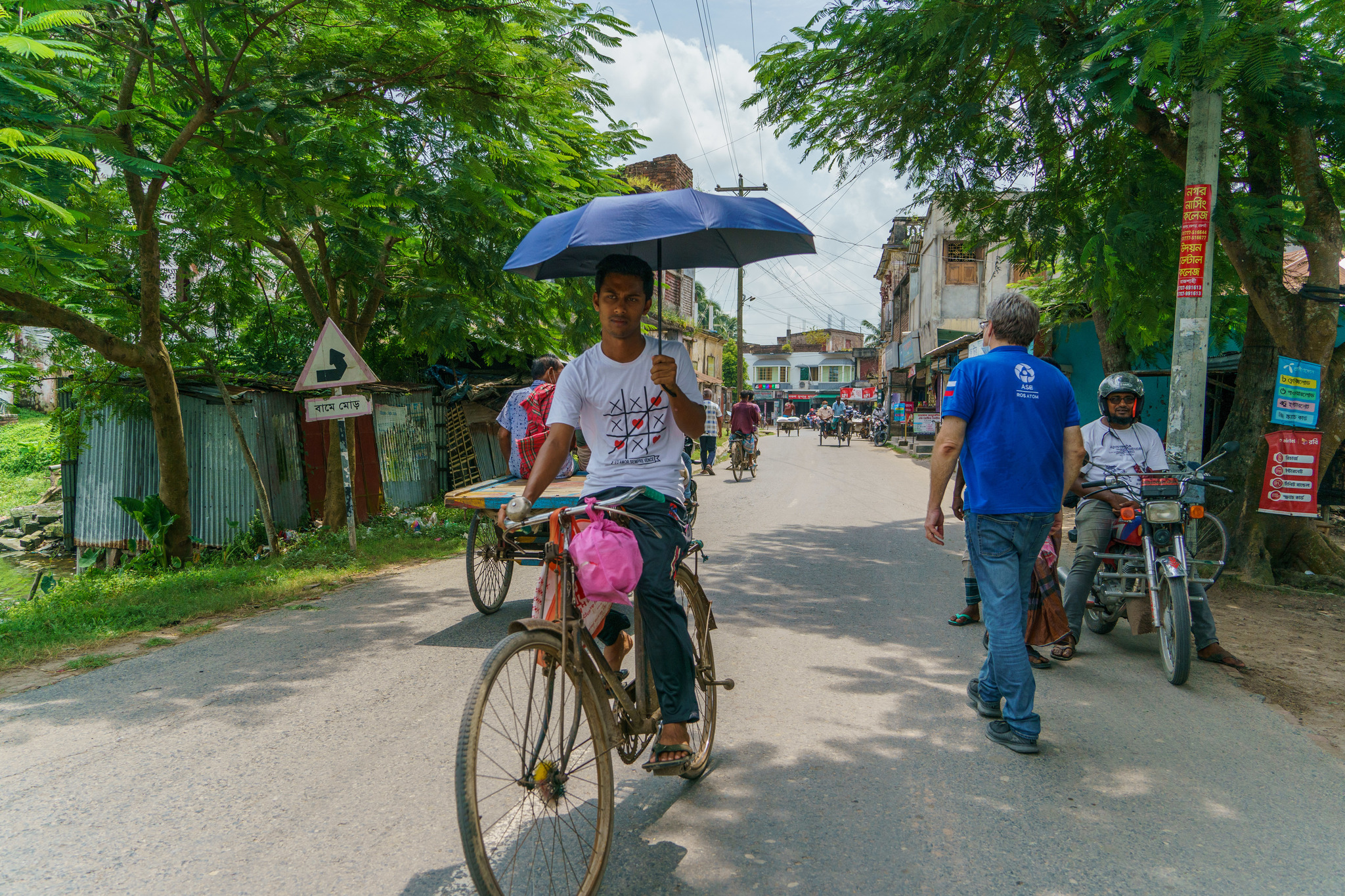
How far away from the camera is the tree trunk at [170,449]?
27.9ft

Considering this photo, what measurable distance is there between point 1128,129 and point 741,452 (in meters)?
10.9

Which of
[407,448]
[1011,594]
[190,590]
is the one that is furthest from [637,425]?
[407,448]

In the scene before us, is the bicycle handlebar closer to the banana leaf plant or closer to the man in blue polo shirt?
the man in blue polo shirt

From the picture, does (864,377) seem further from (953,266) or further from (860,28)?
(860,28)

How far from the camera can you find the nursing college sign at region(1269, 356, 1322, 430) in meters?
6.66

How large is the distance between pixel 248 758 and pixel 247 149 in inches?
200

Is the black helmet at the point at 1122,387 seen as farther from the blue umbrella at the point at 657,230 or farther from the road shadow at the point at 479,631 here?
the road shadow at the point at 479,631

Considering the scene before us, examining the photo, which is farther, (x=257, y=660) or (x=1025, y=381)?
(x=257, y=660)

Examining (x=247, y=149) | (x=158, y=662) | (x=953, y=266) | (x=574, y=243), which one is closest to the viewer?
(x=574, y=243)

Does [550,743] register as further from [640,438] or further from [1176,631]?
[1176,631]

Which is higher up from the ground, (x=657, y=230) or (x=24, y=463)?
(x=657, y=230)

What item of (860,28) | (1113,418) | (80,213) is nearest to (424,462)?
(80,213)

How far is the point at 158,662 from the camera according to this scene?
508 centimetres

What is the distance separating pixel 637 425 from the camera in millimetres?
3080
